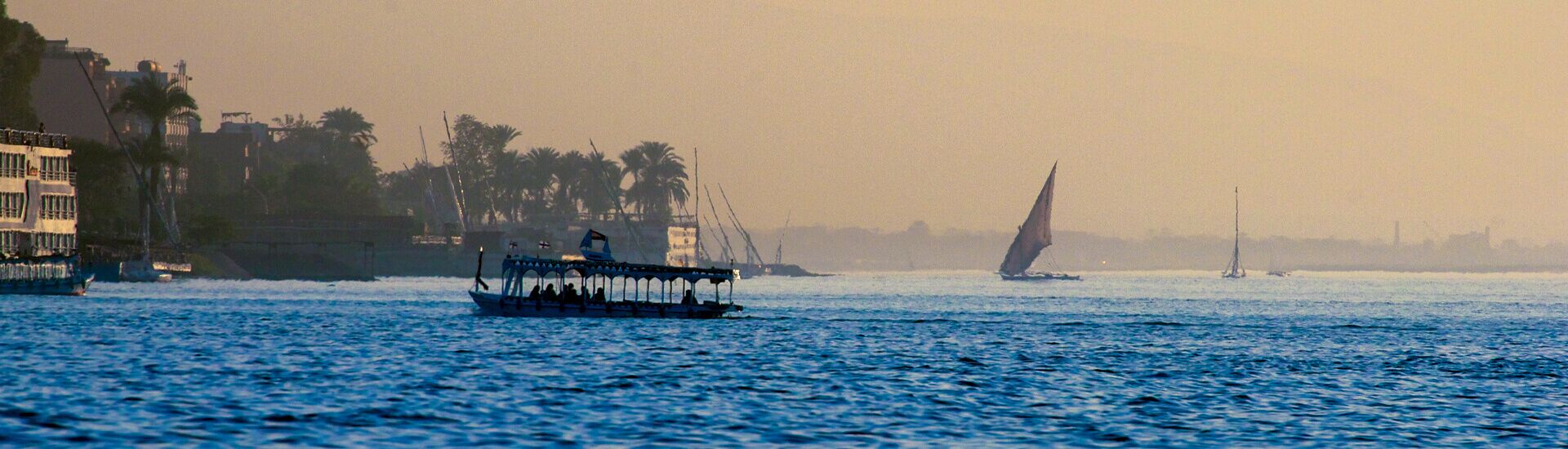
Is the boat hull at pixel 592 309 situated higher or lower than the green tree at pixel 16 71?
lower

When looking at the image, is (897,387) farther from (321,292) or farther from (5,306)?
(321,292)

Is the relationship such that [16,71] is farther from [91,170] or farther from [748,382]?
[748,382]

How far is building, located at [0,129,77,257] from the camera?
157500mm

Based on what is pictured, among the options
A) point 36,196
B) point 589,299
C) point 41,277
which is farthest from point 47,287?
point 589,299

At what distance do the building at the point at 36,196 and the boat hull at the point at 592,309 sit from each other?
63.6 m

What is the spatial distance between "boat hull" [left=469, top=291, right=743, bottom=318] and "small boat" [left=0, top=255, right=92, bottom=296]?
4141 centimetres

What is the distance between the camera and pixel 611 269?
101500mm

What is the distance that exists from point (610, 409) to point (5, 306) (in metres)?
78.8

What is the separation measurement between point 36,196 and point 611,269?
8072 cm

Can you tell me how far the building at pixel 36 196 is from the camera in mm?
157500

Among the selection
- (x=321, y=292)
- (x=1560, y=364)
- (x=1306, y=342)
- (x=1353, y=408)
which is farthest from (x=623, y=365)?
(x=321, y=292)

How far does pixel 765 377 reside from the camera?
58.0 metres

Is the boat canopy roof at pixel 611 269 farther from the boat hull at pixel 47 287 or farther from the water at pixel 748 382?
the boat hull at pixel 47 287

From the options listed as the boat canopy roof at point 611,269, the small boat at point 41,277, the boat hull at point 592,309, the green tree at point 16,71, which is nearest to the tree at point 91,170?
the green tree at point 16,71
